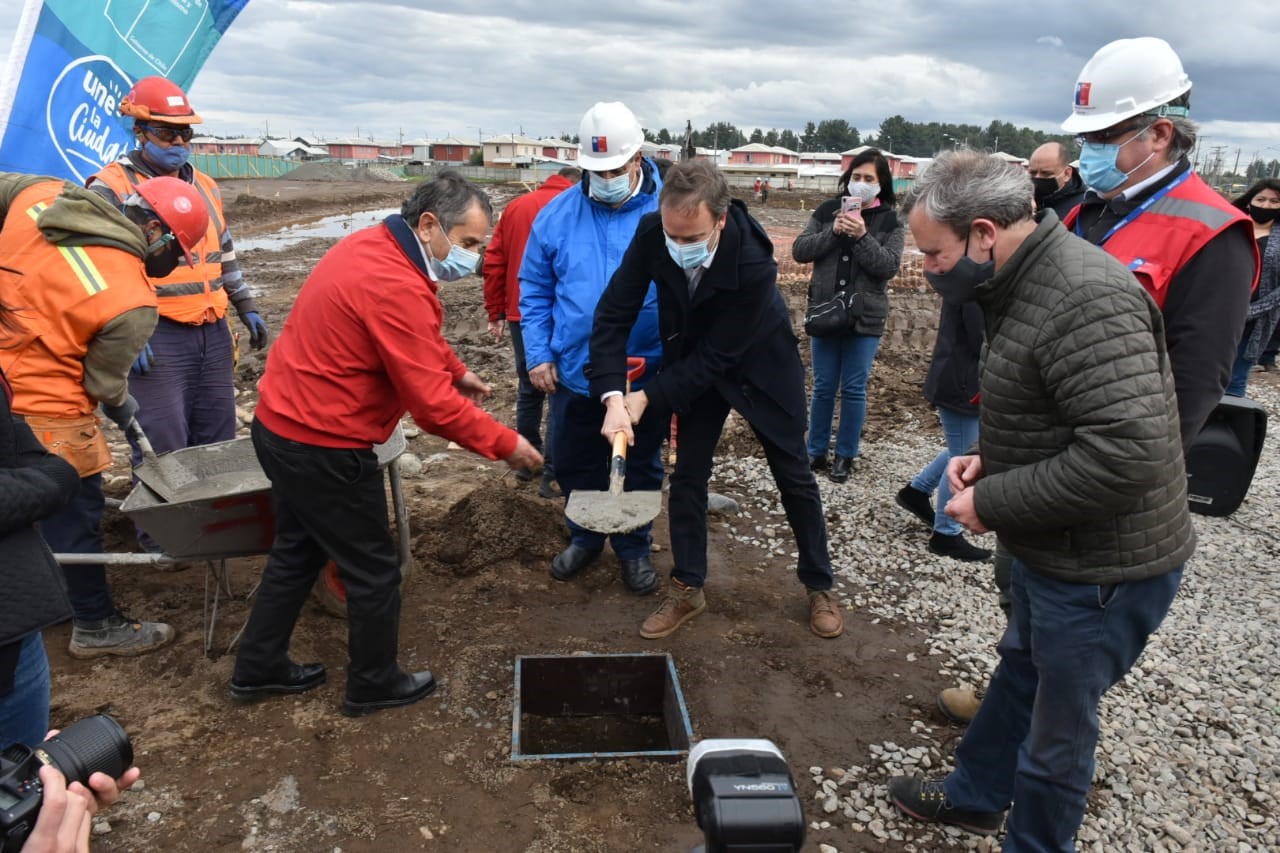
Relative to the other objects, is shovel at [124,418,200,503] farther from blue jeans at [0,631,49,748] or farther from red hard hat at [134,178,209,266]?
blue jeans at [0,631,49,748]

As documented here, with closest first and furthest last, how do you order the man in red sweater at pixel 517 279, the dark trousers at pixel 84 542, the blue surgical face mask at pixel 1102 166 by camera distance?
the blue surgical face mask at pixel 1102 166
the dark trousers at pixel 84 542
the man in red sweater at pixel 517 279

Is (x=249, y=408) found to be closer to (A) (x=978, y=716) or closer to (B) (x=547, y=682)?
(B) (x=547, y=682)

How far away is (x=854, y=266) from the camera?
5203 mm

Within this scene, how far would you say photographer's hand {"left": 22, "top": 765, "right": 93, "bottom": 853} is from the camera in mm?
1224

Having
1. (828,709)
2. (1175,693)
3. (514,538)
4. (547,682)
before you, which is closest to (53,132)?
(514,538)

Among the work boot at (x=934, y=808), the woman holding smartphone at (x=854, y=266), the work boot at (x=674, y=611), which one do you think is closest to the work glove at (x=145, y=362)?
the work boot at (x=674, y=611)

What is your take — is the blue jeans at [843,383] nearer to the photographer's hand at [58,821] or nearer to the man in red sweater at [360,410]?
the man in red sweater at [360,410]

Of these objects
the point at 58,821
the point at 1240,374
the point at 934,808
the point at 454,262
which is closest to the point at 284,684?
the point at 454,262

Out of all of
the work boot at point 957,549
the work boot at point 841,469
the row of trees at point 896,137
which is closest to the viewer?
the work boot at point 957,549

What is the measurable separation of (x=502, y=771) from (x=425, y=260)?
75.0 inches

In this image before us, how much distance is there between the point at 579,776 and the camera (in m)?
2.92

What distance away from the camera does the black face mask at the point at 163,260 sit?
3400mm

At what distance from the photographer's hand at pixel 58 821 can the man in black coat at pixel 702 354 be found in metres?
2.30

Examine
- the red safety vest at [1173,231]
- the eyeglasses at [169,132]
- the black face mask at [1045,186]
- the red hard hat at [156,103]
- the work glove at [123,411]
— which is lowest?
the work glove at [123,411]
